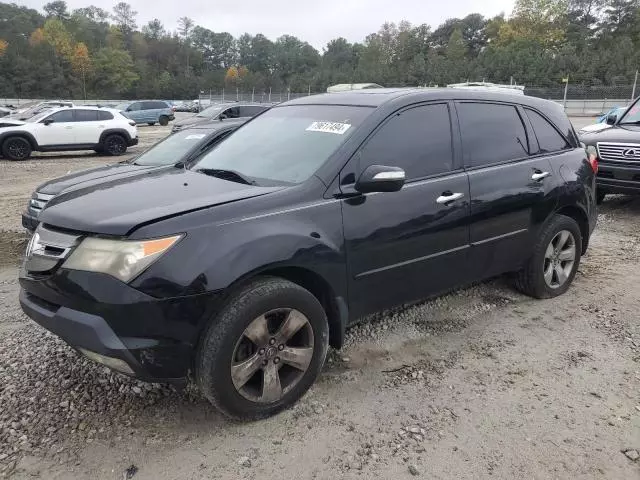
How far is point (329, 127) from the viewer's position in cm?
349

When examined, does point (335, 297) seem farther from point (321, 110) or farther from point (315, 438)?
point (321, 110)

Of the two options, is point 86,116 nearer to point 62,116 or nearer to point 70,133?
point 62,116

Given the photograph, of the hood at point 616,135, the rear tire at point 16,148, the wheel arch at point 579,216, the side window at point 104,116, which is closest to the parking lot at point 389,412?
the wheel arch at point 579,216

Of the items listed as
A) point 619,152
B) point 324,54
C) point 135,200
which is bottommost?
point 619,152

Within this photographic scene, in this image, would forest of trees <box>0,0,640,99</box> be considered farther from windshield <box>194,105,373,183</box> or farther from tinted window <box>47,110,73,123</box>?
windshield <box>194,105,373,183</box>

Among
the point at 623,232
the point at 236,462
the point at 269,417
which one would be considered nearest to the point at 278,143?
the point at 269,417

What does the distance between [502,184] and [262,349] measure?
2263 mm

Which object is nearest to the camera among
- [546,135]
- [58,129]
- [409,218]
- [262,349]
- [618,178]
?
[262,349]

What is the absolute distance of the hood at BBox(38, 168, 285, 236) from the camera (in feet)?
8.75

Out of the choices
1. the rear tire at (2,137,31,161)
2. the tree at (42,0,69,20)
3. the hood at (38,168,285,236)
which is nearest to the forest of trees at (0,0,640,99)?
the tree at (42,0,69,20)

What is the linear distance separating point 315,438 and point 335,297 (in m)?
0.79

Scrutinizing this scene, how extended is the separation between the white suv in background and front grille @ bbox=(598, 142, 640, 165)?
1386 cm

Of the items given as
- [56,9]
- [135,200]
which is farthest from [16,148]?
[56,9]

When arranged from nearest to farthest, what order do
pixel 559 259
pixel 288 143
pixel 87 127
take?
pixel 288 143 < pixel 559 259 < pixel 87 127
